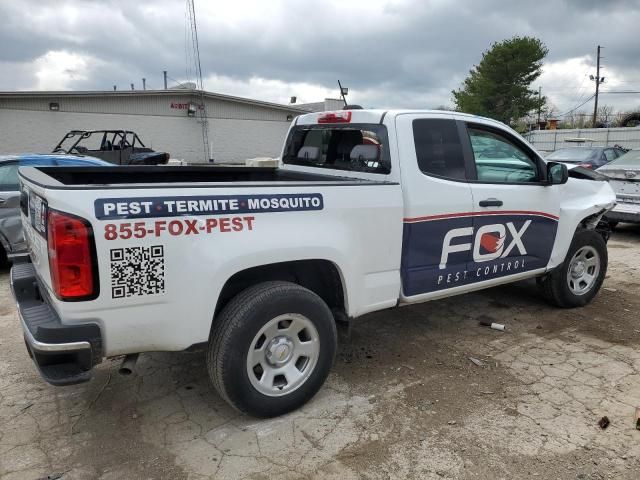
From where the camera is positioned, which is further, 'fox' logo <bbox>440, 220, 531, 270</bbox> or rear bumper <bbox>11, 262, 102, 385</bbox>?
'fox' logo <bbox>440, 220, 531, 270</bbox>

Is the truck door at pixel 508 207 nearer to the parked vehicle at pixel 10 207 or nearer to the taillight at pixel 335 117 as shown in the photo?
the taillight at pixel 335 117

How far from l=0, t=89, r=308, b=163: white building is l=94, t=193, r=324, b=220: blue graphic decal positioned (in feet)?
71.2

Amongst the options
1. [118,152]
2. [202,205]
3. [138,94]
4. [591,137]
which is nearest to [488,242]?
[202,205]

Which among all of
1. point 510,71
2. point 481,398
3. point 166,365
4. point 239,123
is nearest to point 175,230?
point 166,365

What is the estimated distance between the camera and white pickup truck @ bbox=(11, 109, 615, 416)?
249 cm

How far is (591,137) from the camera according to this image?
88.6 feet

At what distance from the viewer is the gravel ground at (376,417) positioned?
275 centimetres

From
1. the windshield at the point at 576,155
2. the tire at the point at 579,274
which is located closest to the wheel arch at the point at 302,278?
the tire at the point at 579,274

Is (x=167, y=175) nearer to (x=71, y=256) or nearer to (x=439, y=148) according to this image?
(x=71, y=256)

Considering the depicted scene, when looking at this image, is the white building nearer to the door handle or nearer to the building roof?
the building roof

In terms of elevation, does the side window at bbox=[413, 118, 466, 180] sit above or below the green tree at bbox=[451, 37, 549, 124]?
below

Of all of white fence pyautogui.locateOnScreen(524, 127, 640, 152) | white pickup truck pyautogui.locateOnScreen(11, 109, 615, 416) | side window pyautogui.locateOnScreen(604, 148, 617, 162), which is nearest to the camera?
white pickup truck pyautogui.locateOnScreen(11, 109, 615, 416)

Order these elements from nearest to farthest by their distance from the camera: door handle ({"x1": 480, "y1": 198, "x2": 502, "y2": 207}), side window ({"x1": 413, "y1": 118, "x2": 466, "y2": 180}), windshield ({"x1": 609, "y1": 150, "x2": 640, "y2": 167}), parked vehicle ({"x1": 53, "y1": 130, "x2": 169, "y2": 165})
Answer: side window ({"x1": 413, "y1": 118, "x2": 466, "y2": 180}) < door handle ({"x1": 480, "y1": 198, "x2": 502, "y2": 207}) < windshield ({"x1": 609, "y1": 150, "x2": 640, "y2": 167}) < parked vehicle ({"x1": 53, "y1": 130, "x2": 169, "y2": 165})

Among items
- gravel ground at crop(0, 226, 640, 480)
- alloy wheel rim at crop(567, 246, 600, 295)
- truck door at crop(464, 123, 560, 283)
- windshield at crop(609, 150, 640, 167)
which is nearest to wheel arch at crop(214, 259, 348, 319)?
gravel ground at crop(0, 226, 640, 480)
